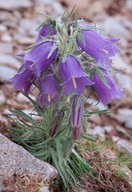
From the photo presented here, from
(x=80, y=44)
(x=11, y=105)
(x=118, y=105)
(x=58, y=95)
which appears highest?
(x=80, y=44)

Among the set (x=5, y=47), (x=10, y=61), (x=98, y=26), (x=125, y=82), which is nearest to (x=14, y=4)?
(x=98, y=26)

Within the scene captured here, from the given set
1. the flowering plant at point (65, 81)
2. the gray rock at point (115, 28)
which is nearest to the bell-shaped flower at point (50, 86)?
the flowering plant at point (65, 81)

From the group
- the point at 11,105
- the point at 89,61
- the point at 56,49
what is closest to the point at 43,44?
the point at 56,49

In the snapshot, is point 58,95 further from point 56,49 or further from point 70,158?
point 70,158

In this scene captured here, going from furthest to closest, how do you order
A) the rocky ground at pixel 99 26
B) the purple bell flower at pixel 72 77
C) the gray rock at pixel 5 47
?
the gray rock at pixel 5 47
the rocky ground at pixel 99 26
the purple bell flower at pixel 72 77

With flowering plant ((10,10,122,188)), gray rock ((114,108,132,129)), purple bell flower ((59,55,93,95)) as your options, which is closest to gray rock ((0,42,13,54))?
gray rock ((114,108,132,129))

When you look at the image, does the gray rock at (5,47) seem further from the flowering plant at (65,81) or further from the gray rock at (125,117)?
the flowering plant at (65,81)

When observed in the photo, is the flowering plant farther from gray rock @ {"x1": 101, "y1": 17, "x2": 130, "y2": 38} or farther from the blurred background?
gray rock @ {"x1": 101, "y1": 17, "x2": 130, "y2": 38}
